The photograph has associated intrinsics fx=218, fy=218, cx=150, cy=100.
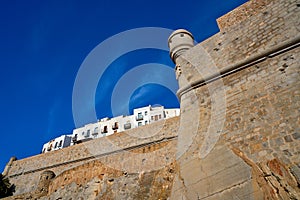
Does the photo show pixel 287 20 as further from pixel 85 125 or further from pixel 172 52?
pixel 85 125

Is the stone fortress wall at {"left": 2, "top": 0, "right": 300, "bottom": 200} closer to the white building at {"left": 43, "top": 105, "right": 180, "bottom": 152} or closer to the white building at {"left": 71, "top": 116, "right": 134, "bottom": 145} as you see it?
the white building at {"left": 43, "top": 105, "right": 180, "bottom": 152}

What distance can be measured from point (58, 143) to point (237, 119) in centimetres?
4980

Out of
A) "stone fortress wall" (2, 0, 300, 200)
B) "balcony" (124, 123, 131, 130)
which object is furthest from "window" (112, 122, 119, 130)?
"stone fortress wall" (2, 0, 300, 200)

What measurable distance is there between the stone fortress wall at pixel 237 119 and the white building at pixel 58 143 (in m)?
43.4

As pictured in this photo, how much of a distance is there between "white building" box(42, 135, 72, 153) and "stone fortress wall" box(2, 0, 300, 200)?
43378 millimetres

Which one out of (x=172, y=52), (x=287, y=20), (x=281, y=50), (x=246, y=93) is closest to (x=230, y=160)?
(x=246, y=93)

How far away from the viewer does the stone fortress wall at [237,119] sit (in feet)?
12.2

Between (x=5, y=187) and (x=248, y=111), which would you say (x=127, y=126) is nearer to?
(x=5, y=187)

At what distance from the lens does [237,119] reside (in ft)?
15.5

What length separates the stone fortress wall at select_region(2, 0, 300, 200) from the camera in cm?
372

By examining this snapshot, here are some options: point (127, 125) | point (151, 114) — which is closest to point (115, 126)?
point (127, 125)

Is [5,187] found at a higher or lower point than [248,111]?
higher

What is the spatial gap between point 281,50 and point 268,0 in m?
2.35

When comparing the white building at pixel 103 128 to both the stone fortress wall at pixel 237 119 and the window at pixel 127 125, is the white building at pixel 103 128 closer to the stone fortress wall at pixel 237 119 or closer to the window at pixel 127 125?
the window at pixel 127 125
